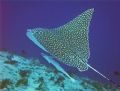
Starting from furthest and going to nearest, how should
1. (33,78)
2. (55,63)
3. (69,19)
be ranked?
(69,19) < (55,63) < (33,78)

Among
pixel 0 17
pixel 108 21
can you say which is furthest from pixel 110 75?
pixel 0 17

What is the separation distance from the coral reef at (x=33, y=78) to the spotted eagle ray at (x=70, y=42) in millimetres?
343

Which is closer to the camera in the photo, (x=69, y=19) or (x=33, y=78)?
(x=33, y=78)

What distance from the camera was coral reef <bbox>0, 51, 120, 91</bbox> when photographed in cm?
372

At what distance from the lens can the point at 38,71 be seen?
4.27 m

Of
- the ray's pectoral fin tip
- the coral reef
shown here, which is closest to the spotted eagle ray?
the ray's pectoral fin tip

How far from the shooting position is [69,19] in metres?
5.04

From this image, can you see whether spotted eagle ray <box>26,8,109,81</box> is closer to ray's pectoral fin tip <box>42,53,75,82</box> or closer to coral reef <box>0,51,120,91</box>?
ray's pectoral fin tip <box>42,53,75,82</box>

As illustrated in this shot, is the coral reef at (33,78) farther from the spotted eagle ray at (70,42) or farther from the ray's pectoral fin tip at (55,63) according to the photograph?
the spotted eagle ray at (70,42)

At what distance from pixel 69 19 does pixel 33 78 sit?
1681 millimetres

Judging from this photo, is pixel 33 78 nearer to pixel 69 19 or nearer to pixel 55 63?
pixel 55 63

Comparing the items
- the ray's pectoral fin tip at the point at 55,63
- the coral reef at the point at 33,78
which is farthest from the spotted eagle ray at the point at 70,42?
the coral reef at the point at 33,78

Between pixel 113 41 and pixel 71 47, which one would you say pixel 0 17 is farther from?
pixel 113 41

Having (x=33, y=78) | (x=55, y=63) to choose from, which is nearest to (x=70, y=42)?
(x=55, y=63)
